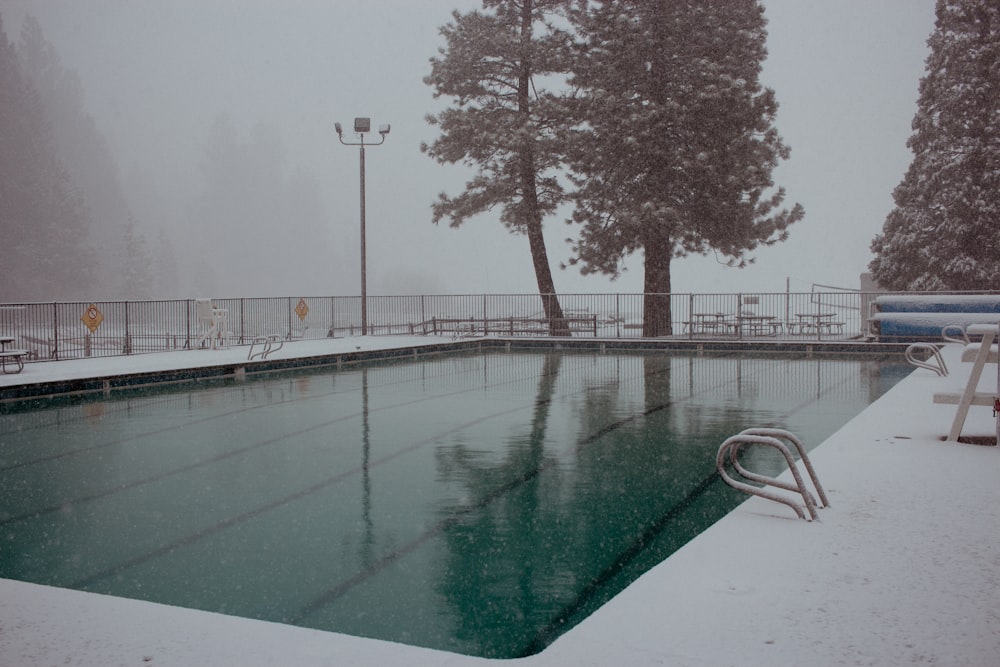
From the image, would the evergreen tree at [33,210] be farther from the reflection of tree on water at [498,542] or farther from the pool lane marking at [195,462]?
the reflection of tree on water at [498,542]

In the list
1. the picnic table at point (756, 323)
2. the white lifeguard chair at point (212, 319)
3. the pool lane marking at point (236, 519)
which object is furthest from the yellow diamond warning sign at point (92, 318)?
the picnic table at point (756, 323)

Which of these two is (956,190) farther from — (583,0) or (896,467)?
(896,467)

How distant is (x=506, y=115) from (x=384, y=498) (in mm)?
25252

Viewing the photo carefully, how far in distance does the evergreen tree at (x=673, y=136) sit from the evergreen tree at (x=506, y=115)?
6.77ft

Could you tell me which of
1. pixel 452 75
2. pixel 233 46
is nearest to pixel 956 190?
pixel 452 75

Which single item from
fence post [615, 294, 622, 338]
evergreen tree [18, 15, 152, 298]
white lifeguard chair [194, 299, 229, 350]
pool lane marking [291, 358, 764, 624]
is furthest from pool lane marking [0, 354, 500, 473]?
evergreen tree [18, 15, 152, 298]

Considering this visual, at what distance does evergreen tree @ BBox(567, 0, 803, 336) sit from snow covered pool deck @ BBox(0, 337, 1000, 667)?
70.4 feet

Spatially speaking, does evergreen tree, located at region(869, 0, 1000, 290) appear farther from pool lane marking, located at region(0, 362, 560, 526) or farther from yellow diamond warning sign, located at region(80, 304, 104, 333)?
yellow diamond warning sign, located at region(80, 304, 104, 333)

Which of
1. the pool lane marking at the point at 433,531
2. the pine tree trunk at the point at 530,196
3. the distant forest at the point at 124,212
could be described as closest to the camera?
the pool lane marking at the point at 433,531

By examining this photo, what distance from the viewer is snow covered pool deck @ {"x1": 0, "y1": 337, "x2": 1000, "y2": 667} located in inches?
139

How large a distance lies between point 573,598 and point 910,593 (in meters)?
1.62

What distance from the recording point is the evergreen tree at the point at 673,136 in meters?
26.5

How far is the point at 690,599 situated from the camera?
410 cm

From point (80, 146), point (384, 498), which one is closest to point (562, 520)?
point (384, 498)
